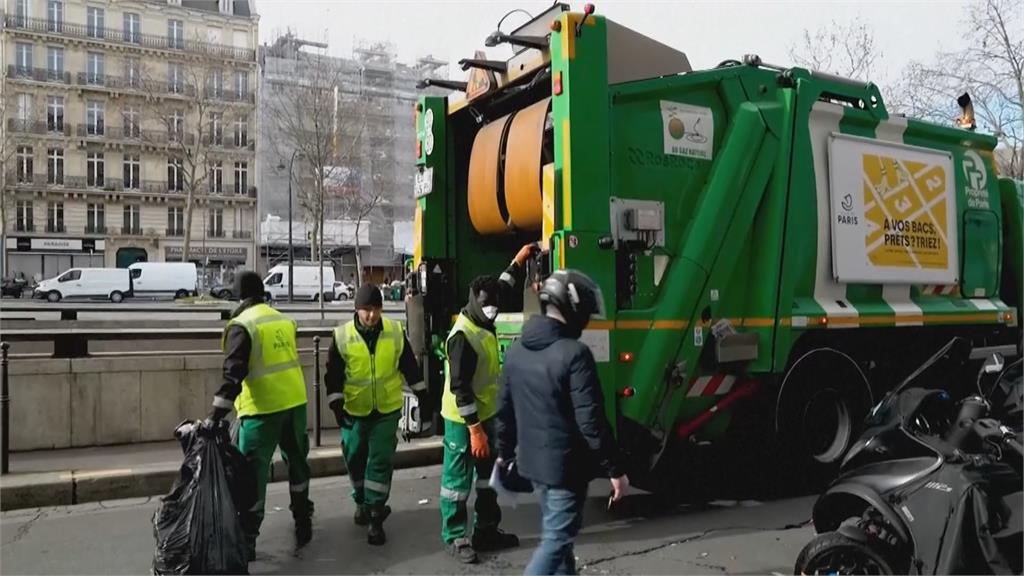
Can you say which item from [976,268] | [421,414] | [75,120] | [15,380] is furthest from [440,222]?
[75,120]

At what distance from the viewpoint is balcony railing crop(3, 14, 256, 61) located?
47.1 meters

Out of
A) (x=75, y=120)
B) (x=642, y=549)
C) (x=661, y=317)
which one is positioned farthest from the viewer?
(x=75, y=120)

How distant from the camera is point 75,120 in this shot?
47719mm

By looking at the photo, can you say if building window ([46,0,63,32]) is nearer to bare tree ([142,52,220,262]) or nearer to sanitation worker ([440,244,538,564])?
bare tree ([142,52,220,262])

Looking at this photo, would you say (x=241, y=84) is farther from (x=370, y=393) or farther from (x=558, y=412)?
(x=558, y=412)

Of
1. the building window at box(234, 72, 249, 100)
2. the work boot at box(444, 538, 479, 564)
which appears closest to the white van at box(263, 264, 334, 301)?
the building window at box(234, 72, 249, 100)

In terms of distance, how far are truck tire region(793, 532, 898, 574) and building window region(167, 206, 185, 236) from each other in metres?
51.1

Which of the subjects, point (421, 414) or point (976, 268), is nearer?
point (421, 414)

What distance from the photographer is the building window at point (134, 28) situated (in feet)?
161

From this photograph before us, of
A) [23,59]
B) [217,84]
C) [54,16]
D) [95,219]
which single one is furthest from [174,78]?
[95,219]

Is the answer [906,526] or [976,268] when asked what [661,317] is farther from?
[976,268]

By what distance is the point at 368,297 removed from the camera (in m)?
5.19

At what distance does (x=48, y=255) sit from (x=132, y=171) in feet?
21.8

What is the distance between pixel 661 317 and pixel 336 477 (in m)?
3.11
